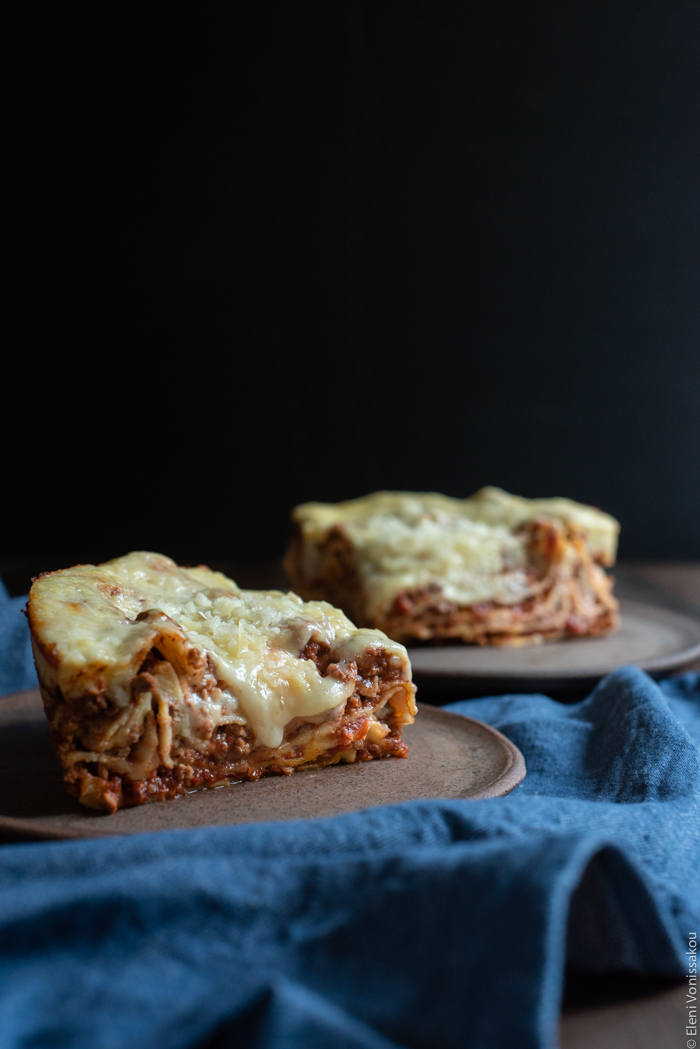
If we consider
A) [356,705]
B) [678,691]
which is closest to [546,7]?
[678,691]

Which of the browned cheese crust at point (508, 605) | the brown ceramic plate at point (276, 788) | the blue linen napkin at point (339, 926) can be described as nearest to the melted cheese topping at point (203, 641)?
the brown ceramic plate at point (276, 788)

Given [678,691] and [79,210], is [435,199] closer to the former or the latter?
[79,210]

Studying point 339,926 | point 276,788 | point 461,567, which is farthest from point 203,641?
point 461,567

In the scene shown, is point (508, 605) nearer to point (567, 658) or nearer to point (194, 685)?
point (567, 658)

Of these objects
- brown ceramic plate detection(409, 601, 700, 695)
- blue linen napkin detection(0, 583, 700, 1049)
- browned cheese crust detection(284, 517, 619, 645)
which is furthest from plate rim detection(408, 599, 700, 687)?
blue linen napkin detection(0, 583, 700, 1049)

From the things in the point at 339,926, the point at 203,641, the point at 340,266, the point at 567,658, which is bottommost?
the point at 567,658
